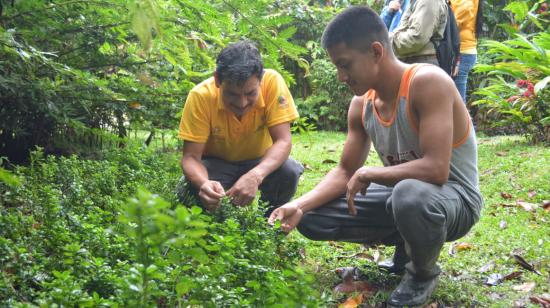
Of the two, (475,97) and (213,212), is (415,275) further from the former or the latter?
(475,97)

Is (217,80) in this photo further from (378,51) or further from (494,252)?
(494,252)

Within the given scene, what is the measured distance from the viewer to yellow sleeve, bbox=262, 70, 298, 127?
396 centimetres

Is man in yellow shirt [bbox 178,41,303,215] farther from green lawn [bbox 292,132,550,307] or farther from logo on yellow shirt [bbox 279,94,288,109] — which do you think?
green lawn [bbox 292,132,550,307]

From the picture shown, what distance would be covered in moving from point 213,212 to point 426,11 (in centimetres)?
245

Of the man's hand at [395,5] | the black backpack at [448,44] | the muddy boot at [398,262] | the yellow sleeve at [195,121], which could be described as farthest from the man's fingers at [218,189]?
the man's hand at [395,5]

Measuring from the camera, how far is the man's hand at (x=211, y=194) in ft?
11.1

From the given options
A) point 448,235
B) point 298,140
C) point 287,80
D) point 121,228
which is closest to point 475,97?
point 298,140

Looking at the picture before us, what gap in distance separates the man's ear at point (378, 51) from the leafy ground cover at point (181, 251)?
3.15 ft

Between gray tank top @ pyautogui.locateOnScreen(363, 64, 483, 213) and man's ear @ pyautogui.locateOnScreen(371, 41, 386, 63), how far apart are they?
0.49 feet

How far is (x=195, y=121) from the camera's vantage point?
12.7ft

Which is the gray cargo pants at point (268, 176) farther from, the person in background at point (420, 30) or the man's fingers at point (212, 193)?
the person in background at point (420, 30)

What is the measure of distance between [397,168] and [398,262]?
0.68m

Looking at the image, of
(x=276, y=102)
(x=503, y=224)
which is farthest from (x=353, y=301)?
(x=503, y=224)

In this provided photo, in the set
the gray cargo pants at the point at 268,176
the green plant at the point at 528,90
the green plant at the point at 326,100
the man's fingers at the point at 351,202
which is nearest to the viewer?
the man's fingers at the point at 351,202
